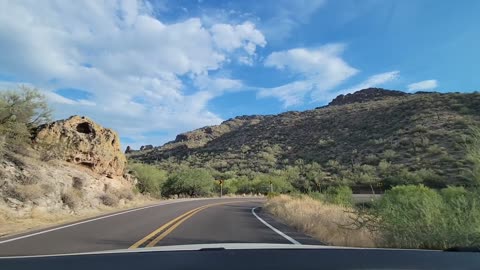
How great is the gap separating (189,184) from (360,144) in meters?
22.7

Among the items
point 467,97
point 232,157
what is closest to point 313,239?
point 467,97

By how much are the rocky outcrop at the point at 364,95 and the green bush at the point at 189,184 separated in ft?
189

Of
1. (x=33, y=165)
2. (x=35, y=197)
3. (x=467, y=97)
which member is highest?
(x=467, y=97)

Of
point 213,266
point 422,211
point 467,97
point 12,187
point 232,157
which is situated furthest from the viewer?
point 232,157

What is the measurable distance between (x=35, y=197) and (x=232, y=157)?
216 ft

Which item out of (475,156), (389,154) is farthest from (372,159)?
(475,156)

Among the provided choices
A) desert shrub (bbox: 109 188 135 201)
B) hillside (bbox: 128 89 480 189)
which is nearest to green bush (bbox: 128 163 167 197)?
desert shrub (bbox: 109 188 135 201)

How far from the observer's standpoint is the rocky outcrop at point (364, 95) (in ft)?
361

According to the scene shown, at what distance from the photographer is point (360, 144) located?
210 feet

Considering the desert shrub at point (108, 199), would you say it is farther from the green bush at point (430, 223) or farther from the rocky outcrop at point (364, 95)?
the rocky outcrop at point (364, 95)

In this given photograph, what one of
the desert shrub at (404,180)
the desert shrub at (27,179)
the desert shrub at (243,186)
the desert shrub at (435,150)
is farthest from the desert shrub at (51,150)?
the desert shrub at (243,186)

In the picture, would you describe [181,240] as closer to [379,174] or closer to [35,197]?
[35,197]

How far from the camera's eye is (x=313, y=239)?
537 inches

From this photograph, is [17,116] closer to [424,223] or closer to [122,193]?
[122,193]
